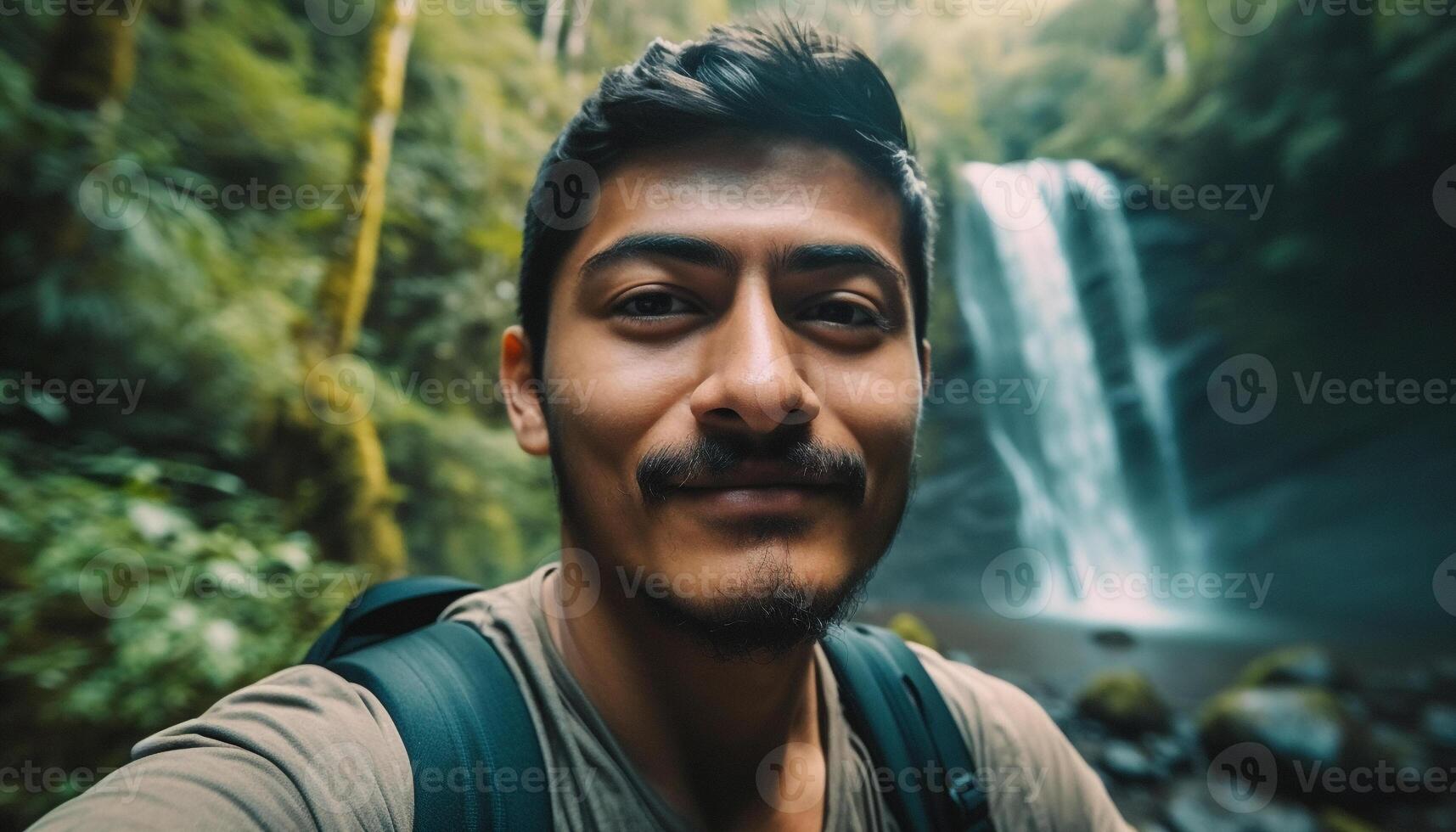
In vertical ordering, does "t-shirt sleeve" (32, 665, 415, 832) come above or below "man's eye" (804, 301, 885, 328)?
below

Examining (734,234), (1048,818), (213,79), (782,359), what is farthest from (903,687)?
(213,79)

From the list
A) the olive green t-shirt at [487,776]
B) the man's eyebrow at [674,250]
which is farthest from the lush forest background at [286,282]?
the olive green t-shirt at [487,776]

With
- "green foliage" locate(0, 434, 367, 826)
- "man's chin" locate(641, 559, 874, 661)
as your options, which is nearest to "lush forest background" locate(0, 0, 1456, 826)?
"green foliage" locate(0, 434, 367, 826)

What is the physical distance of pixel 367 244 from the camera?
4.71 metres

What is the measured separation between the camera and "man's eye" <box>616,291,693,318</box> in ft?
3.99

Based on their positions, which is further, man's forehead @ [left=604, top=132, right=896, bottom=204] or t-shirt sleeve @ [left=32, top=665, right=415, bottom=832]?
man's forehead @ [left=604, top=132, right=896, bottom=204]

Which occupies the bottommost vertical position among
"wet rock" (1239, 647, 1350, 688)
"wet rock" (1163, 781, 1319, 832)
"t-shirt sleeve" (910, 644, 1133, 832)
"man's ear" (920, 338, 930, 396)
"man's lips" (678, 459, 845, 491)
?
"wet rock" (1163, 781, 1319, 832)

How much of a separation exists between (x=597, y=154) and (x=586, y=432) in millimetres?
615

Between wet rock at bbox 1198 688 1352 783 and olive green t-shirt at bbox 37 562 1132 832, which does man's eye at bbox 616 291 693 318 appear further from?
wet rock at bbox 1198 688 1352 783

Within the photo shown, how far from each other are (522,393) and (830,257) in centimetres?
78

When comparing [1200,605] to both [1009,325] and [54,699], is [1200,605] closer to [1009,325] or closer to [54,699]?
[1009,325]

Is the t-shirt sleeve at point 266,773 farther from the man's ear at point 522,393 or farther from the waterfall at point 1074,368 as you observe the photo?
the waterfall at point 1074,368

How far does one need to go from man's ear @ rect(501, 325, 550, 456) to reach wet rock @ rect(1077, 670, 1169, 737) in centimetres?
723

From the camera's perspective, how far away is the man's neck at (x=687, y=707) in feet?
3.89
